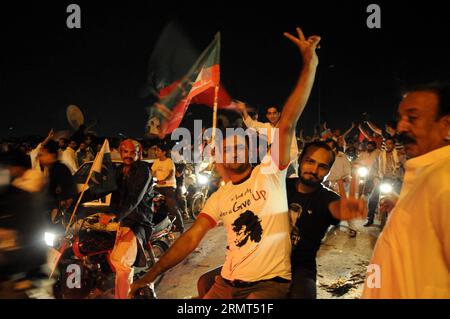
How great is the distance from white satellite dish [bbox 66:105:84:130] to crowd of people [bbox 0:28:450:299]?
152 inches

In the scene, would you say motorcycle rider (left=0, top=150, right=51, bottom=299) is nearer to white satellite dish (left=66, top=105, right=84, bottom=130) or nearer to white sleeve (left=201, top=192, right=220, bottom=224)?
white sleeve (left=201, top=192, right=220, bottom=224)

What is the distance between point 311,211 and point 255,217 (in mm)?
539

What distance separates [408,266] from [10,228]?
2789mm

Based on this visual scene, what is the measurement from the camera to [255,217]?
251 centimetres

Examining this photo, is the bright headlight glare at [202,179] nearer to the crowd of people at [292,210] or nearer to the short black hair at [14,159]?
the crowd of people at [292,210]

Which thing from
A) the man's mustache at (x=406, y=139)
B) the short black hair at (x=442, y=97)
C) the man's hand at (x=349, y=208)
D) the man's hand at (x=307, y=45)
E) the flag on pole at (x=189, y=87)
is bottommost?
the man's hand at (x=349, y=208)

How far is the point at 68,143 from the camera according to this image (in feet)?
38.2

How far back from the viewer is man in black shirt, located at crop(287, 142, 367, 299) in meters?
2.53

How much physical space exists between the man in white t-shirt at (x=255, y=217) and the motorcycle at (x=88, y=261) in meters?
2.15

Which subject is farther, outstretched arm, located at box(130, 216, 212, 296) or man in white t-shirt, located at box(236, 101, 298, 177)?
man in white t-shirt, located at box(236, 101, 298, 177)

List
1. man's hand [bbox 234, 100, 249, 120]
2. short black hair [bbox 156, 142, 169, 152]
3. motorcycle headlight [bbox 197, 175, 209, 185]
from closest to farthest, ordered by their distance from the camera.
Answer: man's hand [bbox 234, 100, 249, 120]
short black hair [bbox 156, 142, 169, 152]
motorcycle headlight [bbox 197, 175, 209, 185]

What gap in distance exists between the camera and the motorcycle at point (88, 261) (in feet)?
14.3

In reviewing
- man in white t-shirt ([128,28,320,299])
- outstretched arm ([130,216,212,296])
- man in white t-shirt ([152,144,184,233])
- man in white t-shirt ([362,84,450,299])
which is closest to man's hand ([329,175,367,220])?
man in white t-shirt ([128,28,320,299])

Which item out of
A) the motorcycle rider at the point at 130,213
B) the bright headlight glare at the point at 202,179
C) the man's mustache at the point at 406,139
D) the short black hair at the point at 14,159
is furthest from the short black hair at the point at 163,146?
the man's mustache at the point at 406,139
